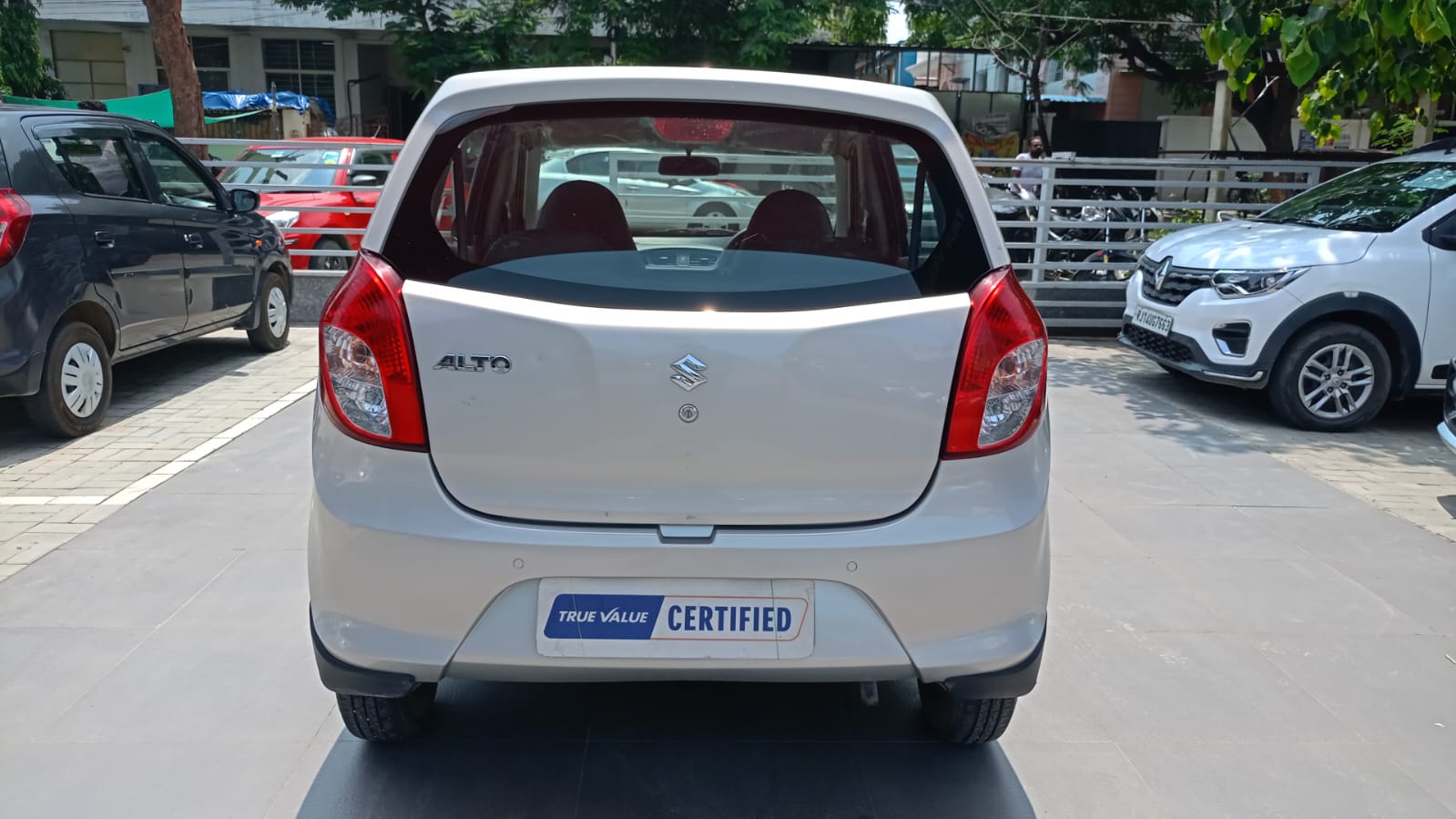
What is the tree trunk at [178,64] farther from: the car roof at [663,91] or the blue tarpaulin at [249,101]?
the blue tarpaulin at [249,101]

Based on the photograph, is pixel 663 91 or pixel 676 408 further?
pixel 663 91

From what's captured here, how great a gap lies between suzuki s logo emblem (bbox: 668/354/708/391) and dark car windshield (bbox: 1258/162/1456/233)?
639cm

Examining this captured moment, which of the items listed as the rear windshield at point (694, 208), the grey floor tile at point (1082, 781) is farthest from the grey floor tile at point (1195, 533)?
the rear windshield at point (694, 208)

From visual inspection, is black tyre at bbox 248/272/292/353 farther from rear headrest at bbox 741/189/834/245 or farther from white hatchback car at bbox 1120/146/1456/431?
rear headrest at bbox 741/189/834/245

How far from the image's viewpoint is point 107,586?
4324 millimetres

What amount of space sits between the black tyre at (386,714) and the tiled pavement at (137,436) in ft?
7.29

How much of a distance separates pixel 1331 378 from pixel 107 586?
669 centimetres

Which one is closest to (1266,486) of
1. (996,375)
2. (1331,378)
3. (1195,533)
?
(1195,533)

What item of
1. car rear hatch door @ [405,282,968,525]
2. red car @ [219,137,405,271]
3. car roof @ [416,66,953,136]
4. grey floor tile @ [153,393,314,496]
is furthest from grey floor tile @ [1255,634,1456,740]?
red car @ [219,137,405,271]

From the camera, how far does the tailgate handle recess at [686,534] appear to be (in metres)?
2.53

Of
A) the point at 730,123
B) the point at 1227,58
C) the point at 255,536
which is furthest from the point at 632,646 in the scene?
the point at 1227,58

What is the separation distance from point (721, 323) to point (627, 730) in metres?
1.38

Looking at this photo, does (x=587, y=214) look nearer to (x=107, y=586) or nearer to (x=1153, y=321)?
(x=107, y=586)

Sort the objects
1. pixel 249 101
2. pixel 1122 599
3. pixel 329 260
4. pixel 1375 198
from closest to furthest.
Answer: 1. pixel 1122 599
2. pixel 1375 198
3. pixel 329 260
4. pixel 249 101
